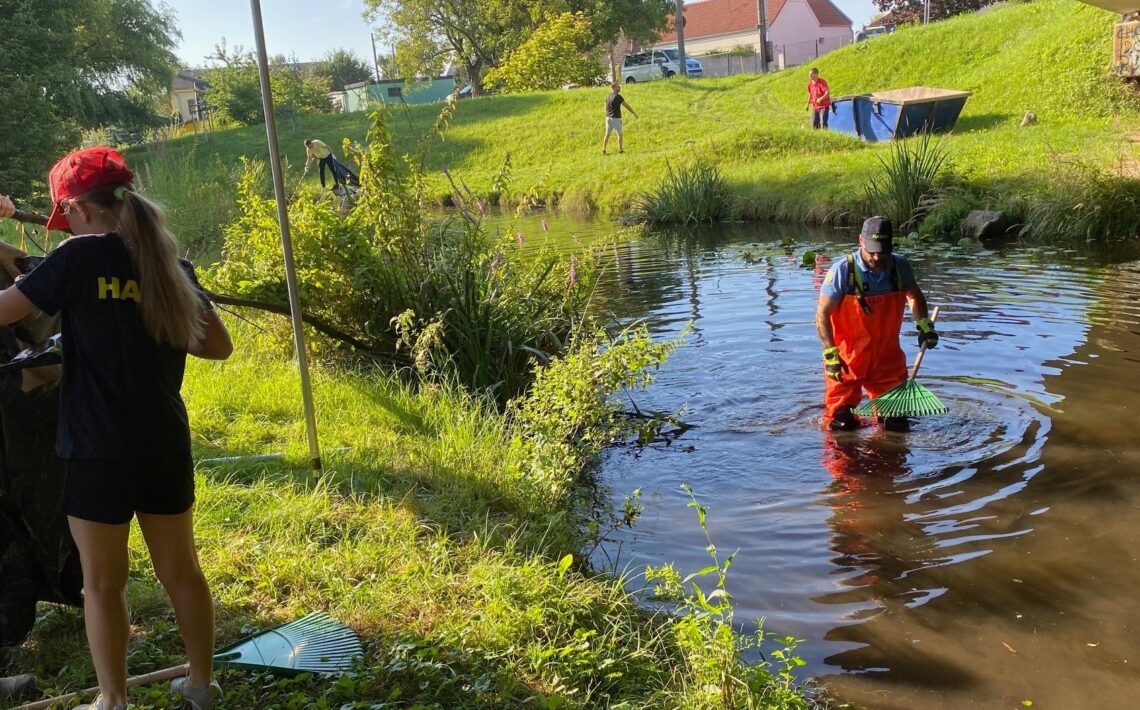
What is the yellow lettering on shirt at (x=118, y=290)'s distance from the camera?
9.41ft

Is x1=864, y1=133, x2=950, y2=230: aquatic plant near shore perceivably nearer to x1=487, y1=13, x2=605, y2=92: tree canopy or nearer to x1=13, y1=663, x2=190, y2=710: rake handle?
x1=13, y1=663, x2=190, y2=710: rake handle

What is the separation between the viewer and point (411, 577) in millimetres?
4066

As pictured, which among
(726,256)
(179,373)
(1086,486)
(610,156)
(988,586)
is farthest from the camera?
(610,156)

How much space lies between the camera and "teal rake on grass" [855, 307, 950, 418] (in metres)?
6.44

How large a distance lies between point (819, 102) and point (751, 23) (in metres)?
54.4

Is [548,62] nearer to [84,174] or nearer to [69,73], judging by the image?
[69,73]

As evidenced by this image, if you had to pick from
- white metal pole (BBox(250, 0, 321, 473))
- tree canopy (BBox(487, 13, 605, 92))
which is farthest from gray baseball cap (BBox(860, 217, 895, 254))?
tree canopy (BBox(487, 13, 605, 92))

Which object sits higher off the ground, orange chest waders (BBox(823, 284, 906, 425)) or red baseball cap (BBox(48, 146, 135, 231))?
red baseball cap (BBox(48, 146, 135, 231))

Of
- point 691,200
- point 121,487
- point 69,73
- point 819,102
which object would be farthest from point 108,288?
point 69,73

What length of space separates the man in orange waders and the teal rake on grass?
0.11 m

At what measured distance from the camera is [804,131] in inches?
922

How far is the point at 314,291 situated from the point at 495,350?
4.81 ft

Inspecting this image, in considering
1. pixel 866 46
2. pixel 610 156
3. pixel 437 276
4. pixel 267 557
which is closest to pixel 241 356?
pixel 437 276

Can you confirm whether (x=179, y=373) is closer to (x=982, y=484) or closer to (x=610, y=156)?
(x=982, y=484)
